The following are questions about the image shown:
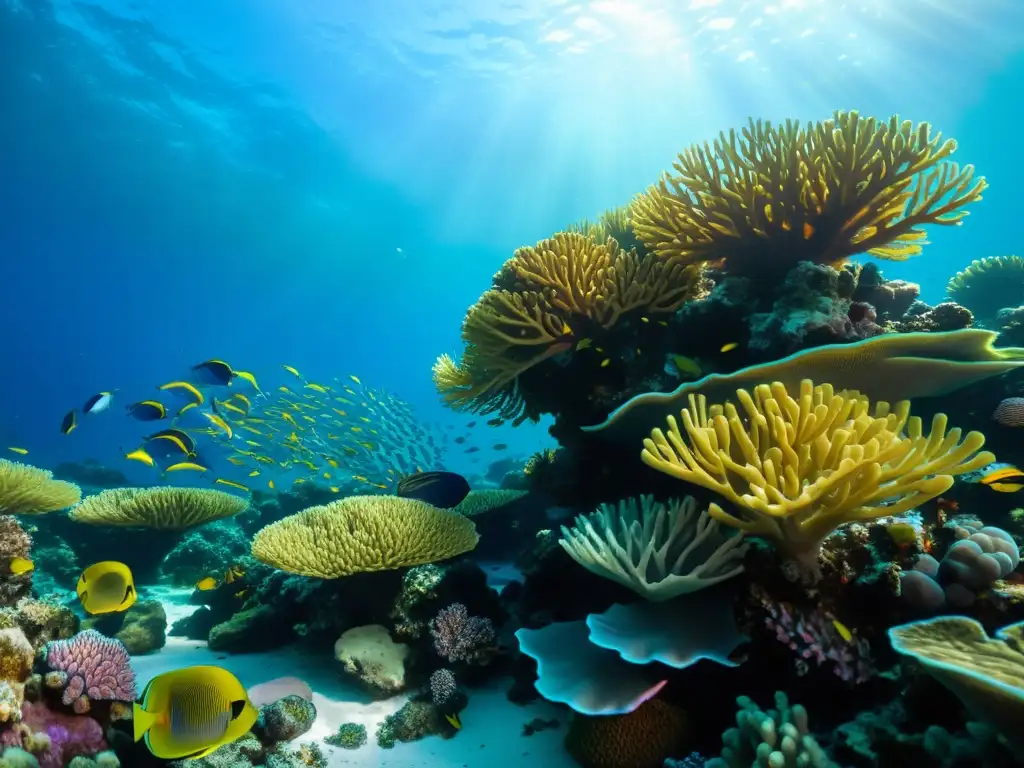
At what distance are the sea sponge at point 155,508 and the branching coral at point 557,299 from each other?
4237 millimetres

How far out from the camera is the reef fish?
5188mm

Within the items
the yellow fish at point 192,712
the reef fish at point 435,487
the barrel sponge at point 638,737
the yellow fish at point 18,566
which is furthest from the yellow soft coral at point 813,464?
the yellow fish at point 18,566

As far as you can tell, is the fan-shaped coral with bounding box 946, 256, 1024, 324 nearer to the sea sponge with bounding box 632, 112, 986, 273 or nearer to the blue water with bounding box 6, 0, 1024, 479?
the sea sponge with bounding box 632, 112, 986, 273

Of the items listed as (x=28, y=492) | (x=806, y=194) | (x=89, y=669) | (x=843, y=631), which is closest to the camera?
(x=843, y=631)

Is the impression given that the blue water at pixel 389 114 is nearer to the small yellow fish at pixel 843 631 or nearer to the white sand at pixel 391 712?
the white sand at pixel 391 712

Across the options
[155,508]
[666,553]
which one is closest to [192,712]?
[666,553]

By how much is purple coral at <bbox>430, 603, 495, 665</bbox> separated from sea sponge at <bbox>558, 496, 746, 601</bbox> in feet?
5.51

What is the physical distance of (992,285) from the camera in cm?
827

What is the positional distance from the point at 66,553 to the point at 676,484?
9.70 m

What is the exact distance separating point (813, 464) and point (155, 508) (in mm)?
7155

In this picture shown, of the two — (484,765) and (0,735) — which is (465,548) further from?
(0,735)

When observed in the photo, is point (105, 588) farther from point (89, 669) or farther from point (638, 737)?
point (638, 737)

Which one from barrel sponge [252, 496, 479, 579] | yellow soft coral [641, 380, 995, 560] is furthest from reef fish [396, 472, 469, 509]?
yellow soft coral [641, 380, 995, 560]

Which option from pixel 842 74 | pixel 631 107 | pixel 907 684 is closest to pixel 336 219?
pixel 631 107
